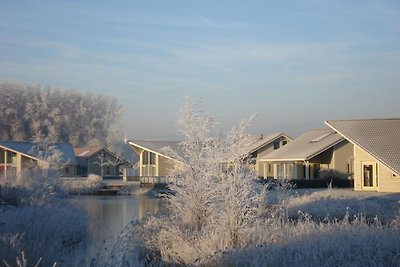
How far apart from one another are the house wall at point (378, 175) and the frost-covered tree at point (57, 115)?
5725 cm

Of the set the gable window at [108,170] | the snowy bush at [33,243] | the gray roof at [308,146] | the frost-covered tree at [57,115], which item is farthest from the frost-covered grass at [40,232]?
the frost-covered tree at [57,115]

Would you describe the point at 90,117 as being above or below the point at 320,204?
above

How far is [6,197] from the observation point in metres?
29.3

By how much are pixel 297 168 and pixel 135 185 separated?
51.7 feet

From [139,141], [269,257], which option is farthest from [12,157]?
[269,257]

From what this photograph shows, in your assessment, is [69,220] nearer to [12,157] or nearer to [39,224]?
[39,224]

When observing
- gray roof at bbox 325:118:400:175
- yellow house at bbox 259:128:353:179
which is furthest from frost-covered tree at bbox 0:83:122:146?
gray roof at bbox 325:118:400:175

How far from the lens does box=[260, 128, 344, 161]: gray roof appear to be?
46.8 metres

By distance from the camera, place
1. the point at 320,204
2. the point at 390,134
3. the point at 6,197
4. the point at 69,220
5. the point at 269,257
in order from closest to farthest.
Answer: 1. the point at 269,257
2. the point at 69,220
3. the point at 320,204
4. the point at 6,197
5. the point at 390,134

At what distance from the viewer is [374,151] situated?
125 feet

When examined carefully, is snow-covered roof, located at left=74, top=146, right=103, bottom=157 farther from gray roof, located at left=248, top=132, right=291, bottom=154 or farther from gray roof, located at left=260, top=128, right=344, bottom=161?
gray roof, located at left=260, top=128, right=344, bottom=161

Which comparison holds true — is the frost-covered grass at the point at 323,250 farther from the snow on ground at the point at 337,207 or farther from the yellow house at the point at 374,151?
the yellow house at the point at 374,151

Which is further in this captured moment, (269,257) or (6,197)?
(6,197)

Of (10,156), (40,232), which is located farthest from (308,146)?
(40,232)
